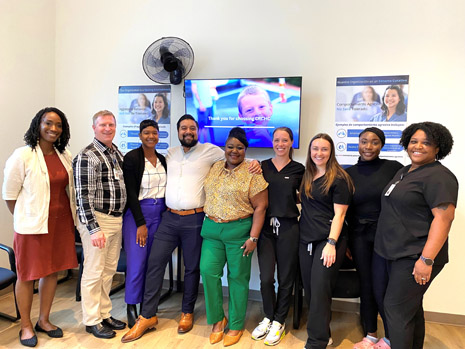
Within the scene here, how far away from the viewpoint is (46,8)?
11.7 feet

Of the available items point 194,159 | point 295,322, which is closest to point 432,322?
point 295,322

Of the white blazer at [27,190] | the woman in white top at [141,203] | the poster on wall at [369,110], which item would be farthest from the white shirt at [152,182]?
the poster on wall at [369,110]

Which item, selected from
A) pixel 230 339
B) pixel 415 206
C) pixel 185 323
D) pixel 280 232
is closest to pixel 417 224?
pixel 415 206

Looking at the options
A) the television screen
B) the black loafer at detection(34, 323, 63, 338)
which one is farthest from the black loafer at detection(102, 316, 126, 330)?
the television screen

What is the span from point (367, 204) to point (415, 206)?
434mm

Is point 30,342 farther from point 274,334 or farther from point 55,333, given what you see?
point 274,334

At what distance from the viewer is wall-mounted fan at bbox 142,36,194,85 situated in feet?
10.3

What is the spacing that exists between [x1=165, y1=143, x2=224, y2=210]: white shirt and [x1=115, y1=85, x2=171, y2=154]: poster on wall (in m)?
0.89

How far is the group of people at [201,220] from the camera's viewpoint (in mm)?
2248

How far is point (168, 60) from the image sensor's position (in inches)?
124

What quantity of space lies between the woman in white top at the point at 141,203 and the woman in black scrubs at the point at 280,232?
848mm

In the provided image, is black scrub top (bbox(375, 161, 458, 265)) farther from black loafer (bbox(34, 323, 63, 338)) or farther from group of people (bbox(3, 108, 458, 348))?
black loafer (bbox(34, 323, 63, 338))

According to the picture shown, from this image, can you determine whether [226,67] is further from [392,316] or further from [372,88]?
[392,316]

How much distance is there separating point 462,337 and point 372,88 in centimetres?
217
